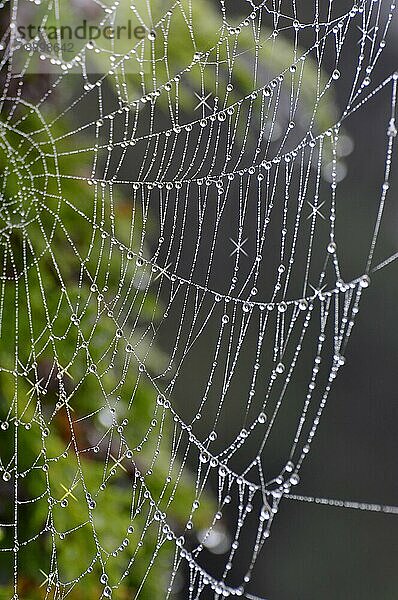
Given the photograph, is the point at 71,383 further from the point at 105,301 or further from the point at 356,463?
the point at 356,463

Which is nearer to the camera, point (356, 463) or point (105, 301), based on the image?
point (105, 301)

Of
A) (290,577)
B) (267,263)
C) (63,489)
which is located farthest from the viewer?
(290,577)

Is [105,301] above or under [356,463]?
above

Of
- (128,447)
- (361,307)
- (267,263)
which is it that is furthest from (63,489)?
(361,307)

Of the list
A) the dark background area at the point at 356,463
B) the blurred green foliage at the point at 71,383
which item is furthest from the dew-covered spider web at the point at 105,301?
the dark background area at the point at 356,463

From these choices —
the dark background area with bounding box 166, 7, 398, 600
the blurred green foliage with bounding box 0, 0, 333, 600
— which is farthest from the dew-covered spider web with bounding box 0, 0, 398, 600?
the dark background area with bounding box 166, 7, 398, 600

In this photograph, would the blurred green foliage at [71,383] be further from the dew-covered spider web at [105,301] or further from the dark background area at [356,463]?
A: the dark background area at [356,463]

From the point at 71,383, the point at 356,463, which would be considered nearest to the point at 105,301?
the point at 71,383

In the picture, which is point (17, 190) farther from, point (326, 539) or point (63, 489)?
point (326, 539)

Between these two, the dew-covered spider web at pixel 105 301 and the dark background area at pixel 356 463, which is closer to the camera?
the dew-covered spider web at pixel 105 301

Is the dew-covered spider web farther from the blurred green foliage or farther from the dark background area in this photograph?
the dark background area

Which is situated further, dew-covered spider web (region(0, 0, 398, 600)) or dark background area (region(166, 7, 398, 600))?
dark background area (region(166, 7, 398, 600))
